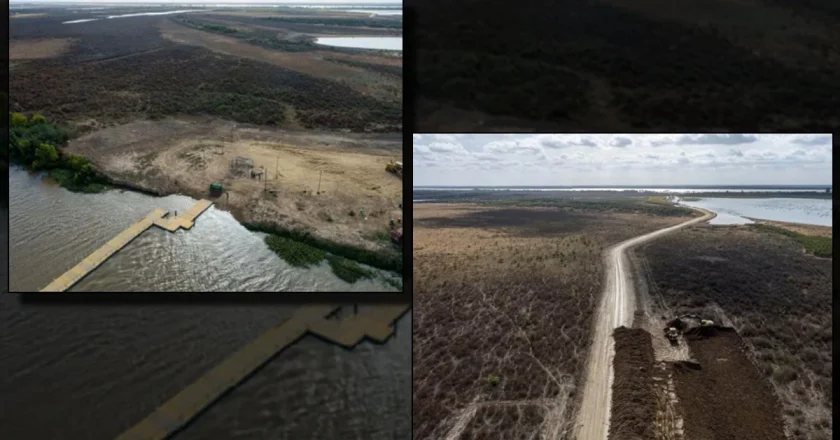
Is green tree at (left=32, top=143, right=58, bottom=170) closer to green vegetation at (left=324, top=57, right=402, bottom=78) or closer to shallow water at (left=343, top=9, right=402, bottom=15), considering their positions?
green vegetation at (left=324, top=57, right=402, bottom=78)

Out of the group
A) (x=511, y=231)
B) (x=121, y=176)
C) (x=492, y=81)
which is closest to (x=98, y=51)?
(x=121, y=176)

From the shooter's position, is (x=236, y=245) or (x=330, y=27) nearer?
(x=236, y=245)

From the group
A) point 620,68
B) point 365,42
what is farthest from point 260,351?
point 620,68

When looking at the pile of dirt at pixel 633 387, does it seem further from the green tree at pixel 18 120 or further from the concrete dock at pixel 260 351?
the green tree at pixel 18 120

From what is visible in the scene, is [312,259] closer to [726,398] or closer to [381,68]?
[381,68]

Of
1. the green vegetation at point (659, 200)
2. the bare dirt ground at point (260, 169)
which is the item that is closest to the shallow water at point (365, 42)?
the bare dirt ground at point (260, 169)

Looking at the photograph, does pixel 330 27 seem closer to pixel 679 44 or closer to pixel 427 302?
pixel 427 302
